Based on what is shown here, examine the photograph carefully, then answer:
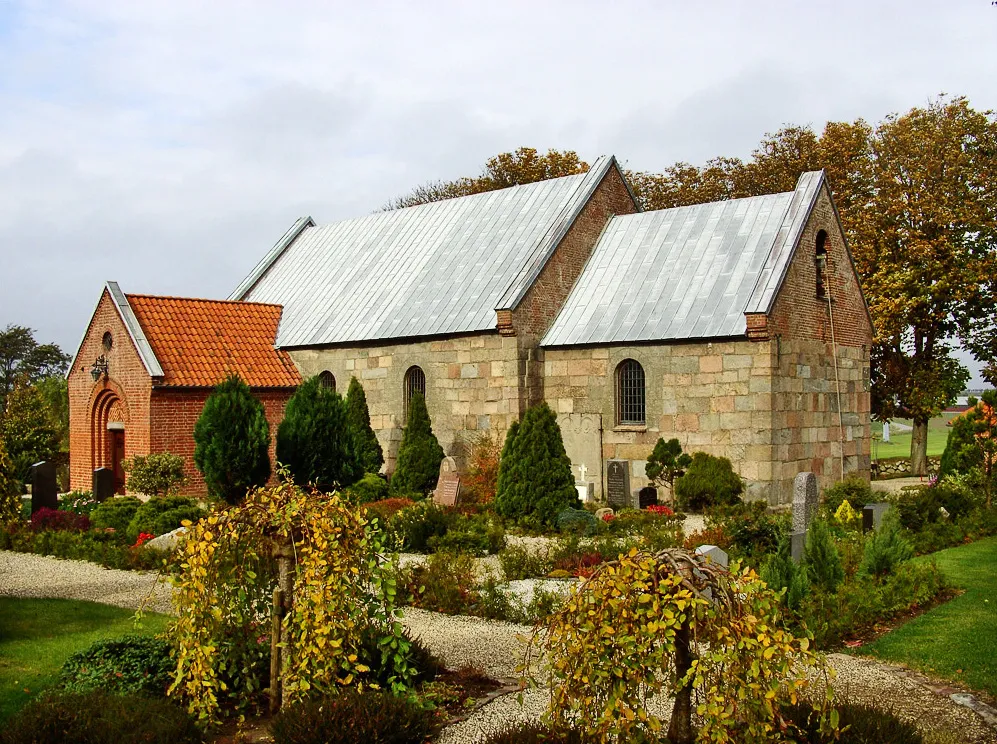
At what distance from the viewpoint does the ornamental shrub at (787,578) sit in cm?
888

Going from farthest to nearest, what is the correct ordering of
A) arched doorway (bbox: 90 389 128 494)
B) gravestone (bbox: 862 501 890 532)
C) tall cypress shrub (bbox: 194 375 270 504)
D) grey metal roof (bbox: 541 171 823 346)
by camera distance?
1. arched doorway (bbox: 90 389 128 494)
2. grey metal roof (bbox: 541 171 823 346)
3. tall cypress shrub (bbox: 194 375 270 504)
4. gravestone (bbox: 862 501 890 532)

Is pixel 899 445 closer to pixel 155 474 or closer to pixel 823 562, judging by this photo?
pixel 155 474

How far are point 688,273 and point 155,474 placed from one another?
11.4m

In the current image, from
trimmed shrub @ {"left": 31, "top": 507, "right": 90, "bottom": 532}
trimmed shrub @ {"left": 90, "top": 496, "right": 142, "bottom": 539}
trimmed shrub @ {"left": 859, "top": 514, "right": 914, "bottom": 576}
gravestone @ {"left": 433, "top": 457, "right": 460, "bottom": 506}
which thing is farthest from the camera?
gravestone @ {"left": 433, "top": 457, "right": 460, "bottom": 506}

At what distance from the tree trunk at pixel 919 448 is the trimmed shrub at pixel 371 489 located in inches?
694

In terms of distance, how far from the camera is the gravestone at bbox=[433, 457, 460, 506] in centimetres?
1759

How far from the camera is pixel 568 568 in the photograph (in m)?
11.4

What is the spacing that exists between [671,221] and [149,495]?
12.4m

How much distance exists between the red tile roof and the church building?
0.08m

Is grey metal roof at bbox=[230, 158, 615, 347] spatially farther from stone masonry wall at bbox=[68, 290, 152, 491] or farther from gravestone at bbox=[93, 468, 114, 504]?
gravestone at bbox=[93, 468, 114, 504]

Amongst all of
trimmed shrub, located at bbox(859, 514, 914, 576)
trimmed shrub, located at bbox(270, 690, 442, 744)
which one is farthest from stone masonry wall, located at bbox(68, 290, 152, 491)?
trimmed shrub, located at bbox(270, 690, 442, 744)

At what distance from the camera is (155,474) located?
1928 cm

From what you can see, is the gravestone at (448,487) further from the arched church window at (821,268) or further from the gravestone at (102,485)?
the arched church window at (821,268)

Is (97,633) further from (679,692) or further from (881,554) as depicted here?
(881,554)
